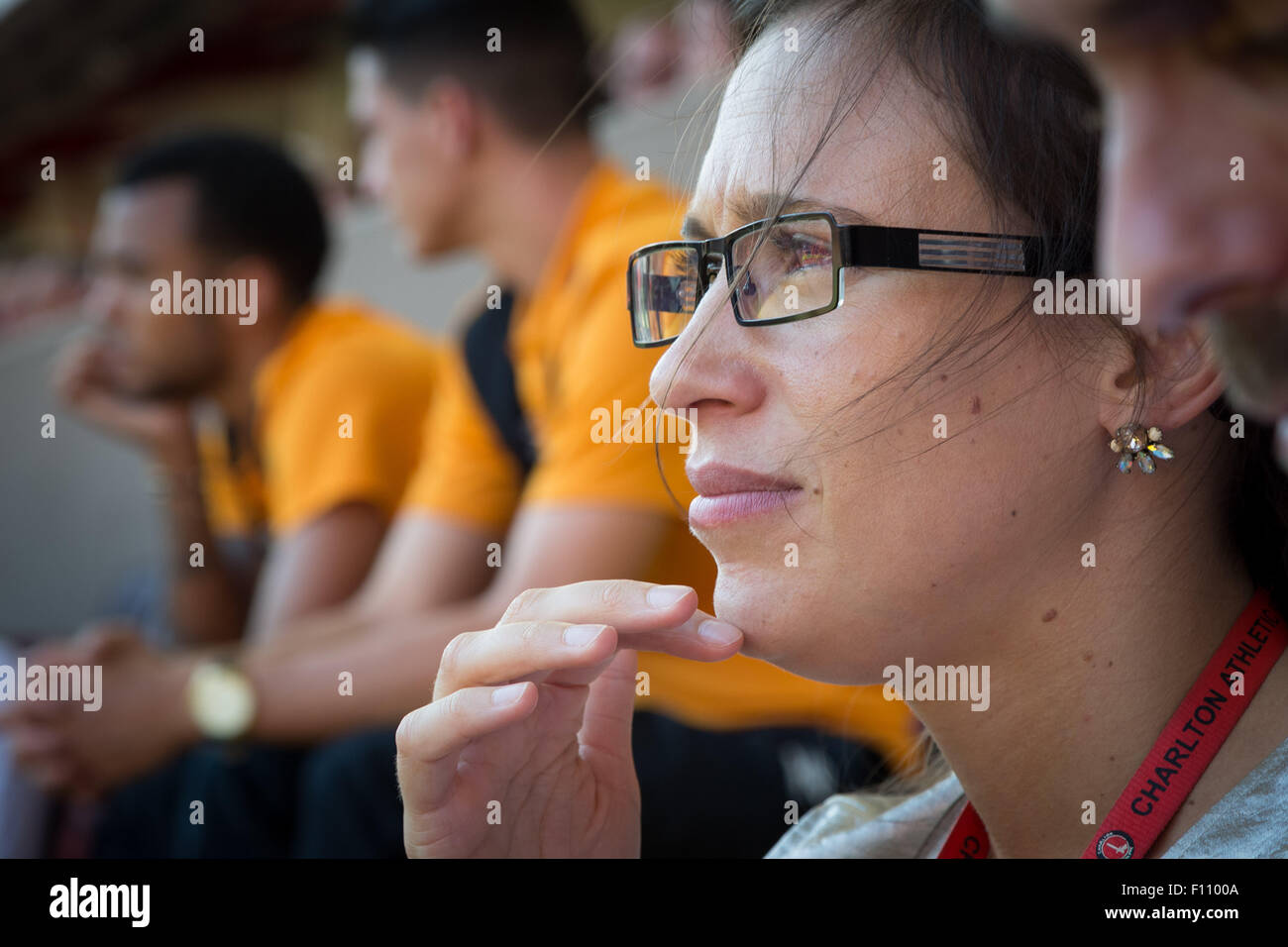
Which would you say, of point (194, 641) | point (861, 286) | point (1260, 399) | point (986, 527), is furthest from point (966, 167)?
point (194, 641)

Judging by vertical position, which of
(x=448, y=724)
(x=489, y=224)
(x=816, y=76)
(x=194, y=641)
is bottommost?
(x=194, y=641)

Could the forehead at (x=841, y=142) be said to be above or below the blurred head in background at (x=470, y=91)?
below

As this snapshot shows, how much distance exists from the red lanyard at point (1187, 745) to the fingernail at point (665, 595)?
31 cm

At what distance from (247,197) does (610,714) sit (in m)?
2.10

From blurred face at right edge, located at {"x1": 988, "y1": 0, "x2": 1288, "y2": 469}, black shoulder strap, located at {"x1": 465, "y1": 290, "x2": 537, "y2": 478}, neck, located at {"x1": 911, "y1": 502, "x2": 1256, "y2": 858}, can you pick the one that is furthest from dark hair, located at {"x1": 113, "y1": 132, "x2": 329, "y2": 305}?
blurred face at right edge, located at {"x1": 988, "y1": 0, "x2": 1288, "y2": 469}

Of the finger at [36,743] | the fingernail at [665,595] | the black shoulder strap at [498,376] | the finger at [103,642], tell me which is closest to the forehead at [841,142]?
the fingernail at [665,595]

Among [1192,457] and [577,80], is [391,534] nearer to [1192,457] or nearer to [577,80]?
[577,80]

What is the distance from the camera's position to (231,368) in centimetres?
284

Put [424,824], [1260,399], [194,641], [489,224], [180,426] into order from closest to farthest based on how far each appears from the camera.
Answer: [1260,399], [424,824], [489,224], [194,641], [180,426]

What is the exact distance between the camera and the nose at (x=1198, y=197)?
14.8 inches

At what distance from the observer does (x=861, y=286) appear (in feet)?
2.67

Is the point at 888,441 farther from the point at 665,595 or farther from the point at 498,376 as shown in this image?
the point at 498,376

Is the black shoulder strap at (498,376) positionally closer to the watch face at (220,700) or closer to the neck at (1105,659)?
the watch face at (220,700)

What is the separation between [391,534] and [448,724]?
1.50 m
